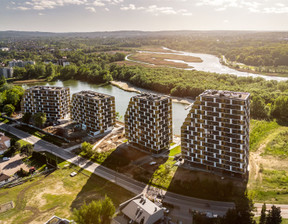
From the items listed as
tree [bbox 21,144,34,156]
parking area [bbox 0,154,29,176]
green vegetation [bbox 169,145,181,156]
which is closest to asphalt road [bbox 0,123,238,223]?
tree [bbox 21,144,34,156]

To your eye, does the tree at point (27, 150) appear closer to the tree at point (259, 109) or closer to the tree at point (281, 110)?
the tree at point (259, 109)

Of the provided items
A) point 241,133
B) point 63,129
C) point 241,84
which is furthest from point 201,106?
→ point 241,84

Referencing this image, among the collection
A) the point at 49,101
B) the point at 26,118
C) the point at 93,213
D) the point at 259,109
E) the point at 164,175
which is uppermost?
the point at 49,101

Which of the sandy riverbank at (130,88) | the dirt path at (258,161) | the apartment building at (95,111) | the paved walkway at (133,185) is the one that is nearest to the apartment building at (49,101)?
the apartment building at (95,111)

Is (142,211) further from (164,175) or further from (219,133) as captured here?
(219,133)

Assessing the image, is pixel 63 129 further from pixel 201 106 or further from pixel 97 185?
pixel 201 106

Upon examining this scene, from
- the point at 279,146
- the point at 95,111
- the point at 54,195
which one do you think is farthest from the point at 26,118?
the point at 279,146
